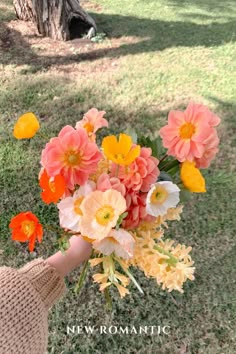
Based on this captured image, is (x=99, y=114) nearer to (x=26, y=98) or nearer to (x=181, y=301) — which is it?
(x=181, y=301)

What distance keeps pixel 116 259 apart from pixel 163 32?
3.92 meters

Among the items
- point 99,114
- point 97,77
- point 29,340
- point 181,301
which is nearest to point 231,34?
point 97,77

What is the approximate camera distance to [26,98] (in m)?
3.50

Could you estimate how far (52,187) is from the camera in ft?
3.39

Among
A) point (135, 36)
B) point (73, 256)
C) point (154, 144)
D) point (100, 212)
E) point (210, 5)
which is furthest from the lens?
point (210, 5)

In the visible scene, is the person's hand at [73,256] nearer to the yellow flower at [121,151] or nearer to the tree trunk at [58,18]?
the yellow flower at [121,151]

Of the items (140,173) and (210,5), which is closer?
(140,173)

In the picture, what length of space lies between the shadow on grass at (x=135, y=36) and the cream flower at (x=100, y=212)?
3.11 m

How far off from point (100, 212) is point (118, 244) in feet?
0.30

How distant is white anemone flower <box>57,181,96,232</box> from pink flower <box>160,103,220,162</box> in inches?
8.4

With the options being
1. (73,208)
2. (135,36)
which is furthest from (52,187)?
(135,36)

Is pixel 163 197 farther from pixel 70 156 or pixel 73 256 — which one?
pixel 73 256

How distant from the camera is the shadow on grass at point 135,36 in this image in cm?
409

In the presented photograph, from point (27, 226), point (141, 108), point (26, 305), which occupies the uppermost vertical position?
point (27, 226)
